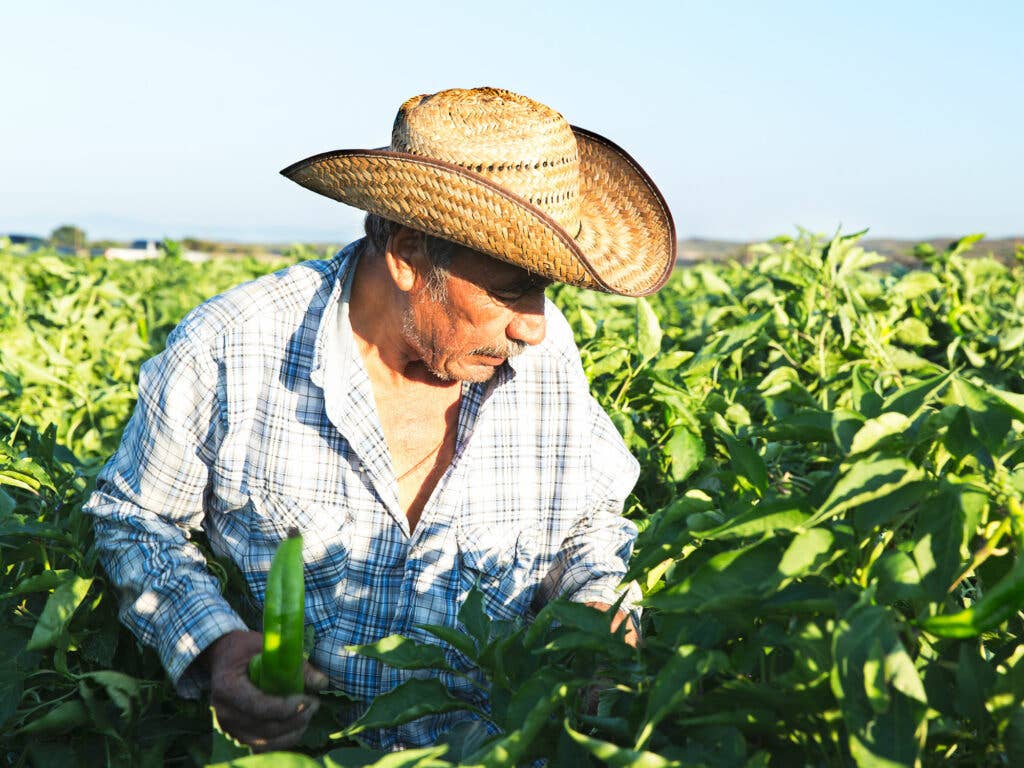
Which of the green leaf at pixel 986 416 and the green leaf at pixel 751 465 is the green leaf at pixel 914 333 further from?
the green leaf at pixel 986 416

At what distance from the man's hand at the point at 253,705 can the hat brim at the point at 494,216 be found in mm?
764

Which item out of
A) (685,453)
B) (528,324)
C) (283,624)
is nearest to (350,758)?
(283,624)

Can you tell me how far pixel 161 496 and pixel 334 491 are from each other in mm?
319

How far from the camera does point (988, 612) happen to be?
2.98ft

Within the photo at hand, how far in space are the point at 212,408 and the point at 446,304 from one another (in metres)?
0.48

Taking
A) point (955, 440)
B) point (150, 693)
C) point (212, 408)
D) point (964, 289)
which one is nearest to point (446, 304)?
point (212, 408)

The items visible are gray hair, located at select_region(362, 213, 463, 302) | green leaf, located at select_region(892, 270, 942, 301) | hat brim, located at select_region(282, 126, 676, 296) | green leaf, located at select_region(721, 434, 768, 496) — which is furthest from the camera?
green leaf, located at select_region(892, 270, 942, 301)

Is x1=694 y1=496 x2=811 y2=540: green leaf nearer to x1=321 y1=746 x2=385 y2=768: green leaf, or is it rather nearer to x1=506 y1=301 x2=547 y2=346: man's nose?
x1=321 y1=746 x2=385 y2=768: green leaf

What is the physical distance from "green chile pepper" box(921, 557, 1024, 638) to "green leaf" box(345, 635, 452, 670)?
0.60m

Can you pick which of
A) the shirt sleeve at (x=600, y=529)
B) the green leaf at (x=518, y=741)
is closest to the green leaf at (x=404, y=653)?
the green leaf at (x=518, y=741)

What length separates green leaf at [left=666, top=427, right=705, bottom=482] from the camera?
2195 millimetres

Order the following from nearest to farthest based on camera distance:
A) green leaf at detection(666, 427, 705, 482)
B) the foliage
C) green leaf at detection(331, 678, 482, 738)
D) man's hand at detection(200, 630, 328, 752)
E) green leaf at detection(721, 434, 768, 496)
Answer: green leaf at detection(331, 678, 482, 738)
green leaf at detection(721, 434, 768, 496)
man's hand at detection(200, 630, 328, 752)
green leaf at detection(666, 427, 705, 482)
the foliage

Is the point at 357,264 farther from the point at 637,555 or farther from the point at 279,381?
the point at 637,555

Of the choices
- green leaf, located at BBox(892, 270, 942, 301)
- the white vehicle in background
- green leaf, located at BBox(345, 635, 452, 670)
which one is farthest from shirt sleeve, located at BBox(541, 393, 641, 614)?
the white vehicle in background
